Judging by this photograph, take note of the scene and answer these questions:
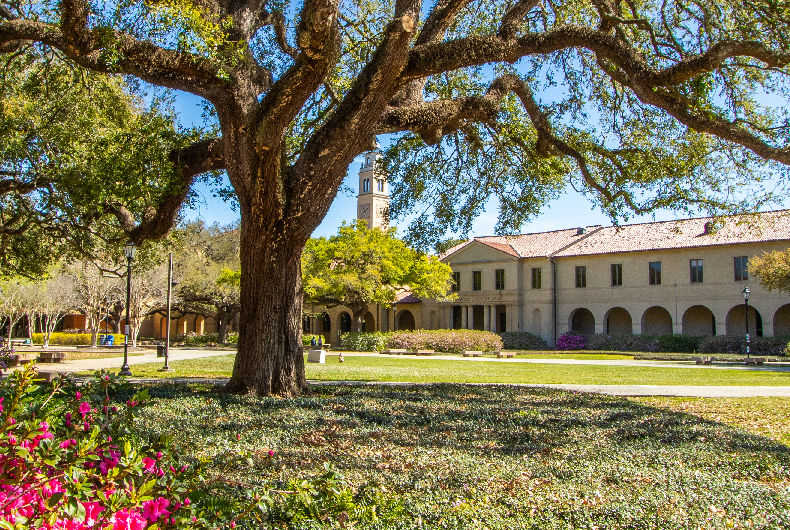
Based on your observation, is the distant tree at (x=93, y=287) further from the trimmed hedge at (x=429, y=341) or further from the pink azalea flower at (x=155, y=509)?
the pink azalea flower at (x=155, y=509)

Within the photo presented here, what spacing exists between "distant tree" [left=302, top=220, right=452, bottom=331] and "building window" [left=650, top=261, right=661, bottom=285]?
1379cm

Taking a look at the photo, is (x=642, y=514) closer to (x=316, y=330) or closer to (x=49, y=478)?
(x=49, y=478)

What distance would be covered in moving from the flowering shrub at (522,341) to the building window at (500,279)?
4.07 m

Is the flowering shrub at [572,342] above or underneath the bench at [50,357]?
underneath

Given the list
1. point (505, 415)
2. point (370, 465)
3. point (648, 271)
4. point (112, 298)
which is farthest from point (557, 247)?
point (370, 465)

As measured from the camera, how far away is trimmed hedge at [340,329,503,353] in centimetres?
3675

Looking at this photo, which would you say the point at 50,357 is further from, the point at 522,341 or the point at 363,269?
the point at 522,341

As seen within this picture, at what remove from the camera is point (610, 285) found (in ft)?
134

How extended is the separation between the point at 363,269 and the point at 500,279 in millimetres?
13383

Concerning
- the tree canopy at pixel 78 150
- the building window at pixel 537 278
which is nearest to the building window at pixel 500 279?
the building window at pixel 537 278

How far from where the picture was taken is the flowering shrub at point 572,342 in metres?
40.7

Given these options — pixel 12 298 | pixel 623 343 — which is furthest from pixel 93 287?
pixel 623 343

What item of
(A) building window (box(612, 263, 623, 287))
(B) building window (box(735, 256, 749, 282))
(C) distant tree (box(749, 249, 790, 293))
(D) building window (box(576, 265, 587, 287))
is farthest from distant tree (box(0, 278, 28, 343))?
(B) building window (box(735, 256, 749, 282))

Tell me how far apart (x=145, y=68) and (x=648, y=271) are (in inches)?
1481
